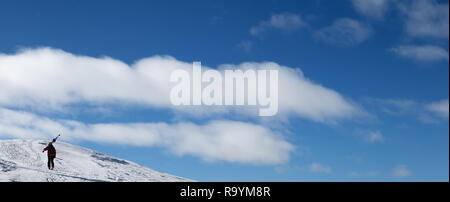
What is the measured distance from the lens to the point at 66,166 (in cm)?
4222

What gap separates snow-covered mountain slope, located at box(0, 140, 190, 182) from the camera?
36344 mm

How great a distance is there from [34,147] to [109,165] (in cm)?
867

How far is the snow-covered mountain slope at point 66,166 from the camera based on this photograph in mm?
36344
